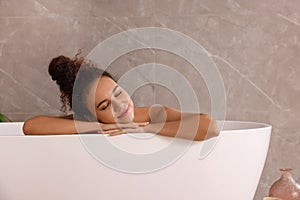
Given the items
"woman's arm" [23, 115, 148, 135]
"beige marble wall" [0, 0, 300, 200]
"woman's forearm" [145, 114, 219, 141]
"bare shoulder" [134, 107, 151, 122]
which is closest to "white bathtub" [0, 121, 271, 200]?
"woman's forearm" [145, 114, 219, 141]

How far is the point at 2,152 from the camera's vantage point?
5.98ft

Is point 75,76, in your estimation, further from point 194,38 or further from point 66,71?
point 194,38

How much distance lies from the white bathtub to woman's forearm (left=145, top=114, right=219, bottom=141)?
0.03 m

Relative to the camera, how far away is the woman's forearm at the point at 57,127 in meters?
1.91

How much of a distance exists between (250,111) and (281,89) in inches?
6.9

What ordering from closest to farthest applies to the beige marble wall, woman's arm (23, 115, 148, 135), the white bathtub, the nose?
the white bathtub < woman's arm (23, 115, 148, 135) < the nose < the beige marble wall

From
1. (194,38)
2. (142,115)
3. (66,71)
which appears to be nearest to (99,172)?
(66,71)

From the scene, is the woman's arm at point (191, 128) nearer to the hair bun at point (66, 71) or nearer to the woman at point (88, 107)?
the woman at point (88, 107)

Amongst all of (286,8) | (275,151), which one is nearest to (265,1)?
(286,8)

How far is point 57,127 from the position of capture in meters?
1.92

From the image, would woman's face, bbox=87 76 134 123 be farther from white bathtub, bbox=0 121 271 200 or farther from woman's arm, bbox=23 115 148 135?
white bathtub, bbox=0 121 271 200

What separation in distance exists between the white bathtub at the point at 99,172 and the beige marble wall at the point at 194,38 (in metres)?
0.97

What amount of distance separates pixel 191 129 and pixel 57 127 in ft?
1.39

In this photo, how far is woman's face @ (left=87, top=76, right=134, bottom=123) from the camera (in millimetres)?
1999
